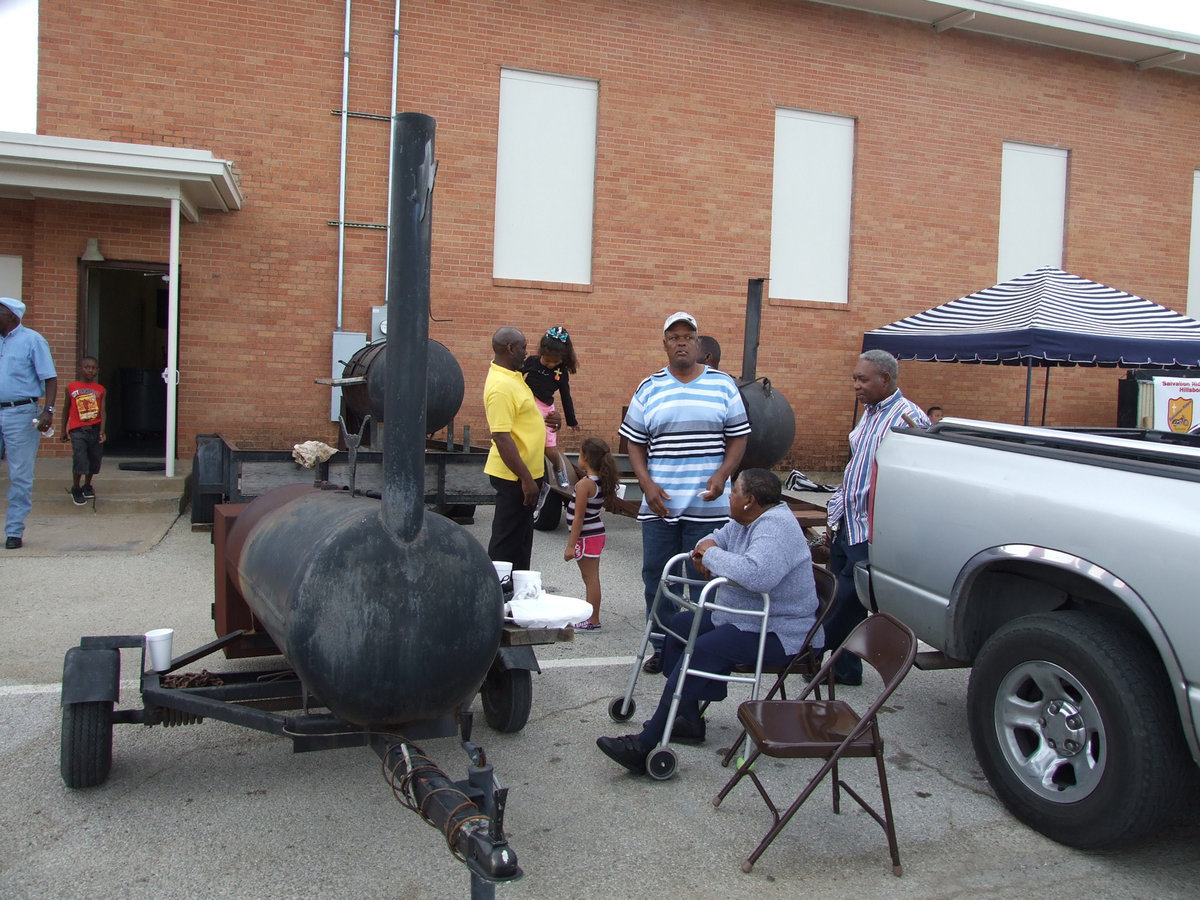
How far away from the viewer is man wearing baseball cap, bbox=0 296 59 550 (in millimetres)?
7793

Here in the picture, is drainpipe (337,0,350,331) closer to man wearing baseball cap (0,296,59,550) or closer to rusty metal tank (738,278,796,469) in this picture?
man wearing baseball cap (0,296,59,550)

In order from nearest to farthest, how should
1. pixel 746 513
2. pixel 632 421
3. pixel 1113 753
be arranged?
pixel 1113 753 < pixel 746 513 < pixel 632 421

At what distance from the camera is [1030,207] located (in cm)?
1579

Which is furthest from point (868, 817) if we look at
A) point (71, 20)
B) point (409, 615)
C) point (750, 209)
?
point (71, 20)

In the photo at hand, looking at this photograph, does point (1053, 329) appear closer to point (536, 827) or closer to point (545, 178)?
point (545, 178)

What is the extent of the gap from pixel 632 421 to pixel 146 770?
282cm

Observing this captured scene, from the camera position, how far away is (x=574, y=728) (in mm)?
4590

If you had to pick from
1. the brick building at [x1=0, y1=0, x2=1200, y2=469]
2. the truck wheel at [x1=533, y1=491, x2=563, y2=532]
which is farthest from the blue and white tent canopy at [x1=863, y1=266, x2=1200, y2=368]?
the truck wheel at [x1=533, y1=491, x2=563, y2=532]

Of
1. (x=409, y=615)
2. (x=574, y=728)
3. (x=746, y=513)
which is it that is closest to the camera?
(x=409, y=615)

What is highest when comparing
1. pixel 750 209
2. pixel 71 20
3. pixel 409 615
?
pixel 71 20

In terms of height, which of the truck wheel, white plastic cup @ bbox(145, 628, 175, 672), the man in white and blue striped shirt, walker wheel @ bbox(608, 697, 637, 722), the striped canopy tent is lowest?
walker wheel @ bbox(608, 697, 637, 722)

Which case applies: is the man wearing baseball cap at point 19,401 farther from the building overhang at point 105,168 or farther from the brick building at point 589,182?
the building overhang at point 105,168

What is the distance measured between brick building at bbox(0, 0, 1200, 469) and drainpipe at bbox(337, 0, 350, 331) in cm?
4

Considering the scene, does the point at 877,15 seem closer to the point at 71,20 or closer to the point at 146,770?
the point at 71,20
